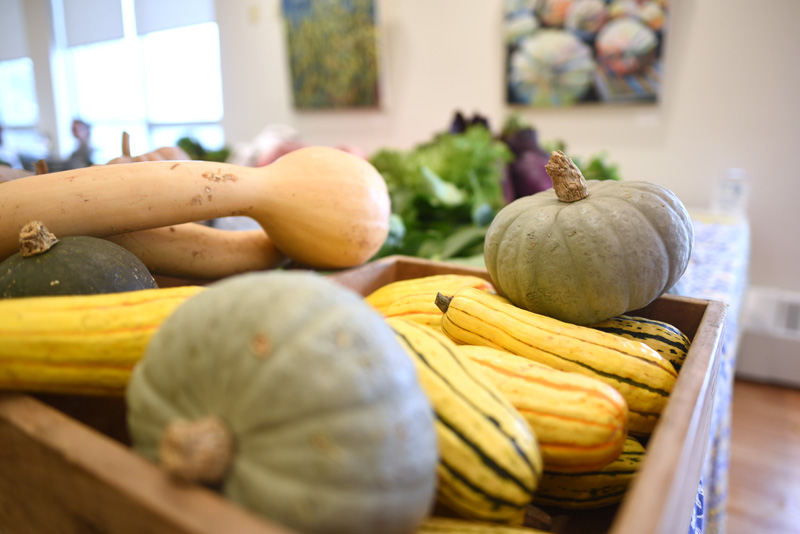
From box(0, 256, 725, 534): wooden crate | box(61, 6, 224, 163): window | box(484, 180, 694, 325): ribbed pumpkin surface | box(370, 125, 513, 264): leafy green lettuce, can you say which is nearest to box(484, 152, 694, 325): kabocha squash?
box(484, 180, 694, 325): ribbed pumpkin surface

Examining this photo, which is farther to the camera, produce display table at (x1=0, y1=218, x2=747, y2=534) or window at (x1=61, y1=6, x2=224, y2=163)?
window at (x1=61, y1=6, x2=224, y2=163)

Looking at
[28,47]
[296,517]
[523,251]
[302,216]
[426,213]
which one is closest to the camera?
[296,517]

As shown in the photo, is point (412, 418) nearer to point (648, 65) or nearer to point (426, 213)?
point (426, 213)

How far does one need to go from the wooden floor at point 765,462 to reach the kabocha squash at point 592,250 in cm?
147

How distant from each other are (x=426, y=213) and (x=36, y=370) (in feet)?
4.35

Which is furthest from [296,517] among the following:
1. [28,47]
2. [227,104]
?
[28,47]

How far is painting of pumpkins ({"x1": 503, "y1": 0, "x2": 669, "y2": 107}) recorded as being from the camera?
2793 mm

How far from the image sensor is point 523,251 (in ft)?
2.14

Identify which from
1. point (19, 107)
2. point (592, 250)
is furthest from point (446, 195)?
point (19, 107)

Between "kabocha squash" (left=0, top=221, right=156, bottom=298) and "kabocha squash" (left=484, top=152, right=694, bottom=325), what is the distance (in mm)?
473

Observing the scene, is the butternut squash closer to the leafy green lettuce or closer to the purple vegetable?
the leafy green lettuce

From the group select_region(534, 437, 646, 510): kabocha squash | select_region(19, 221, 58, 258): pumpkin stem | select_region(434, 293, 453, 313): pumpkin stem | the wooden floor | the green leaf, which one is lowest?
the wooden floor

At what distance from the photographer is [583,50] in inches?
117

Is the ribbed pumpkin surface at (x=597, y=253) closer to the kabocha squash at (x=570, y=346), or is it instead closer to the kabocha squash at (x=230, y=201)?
the kabocha squash at (x=570, y=346)
